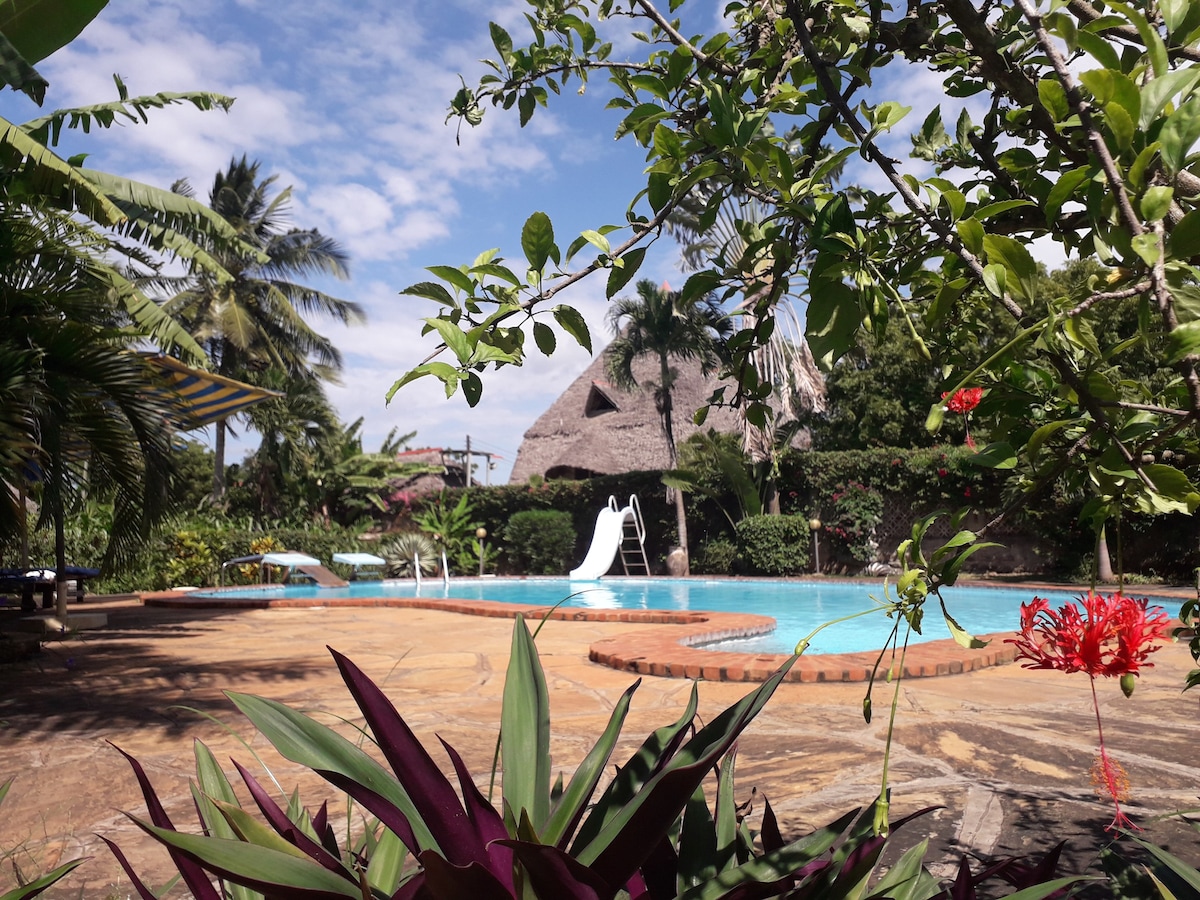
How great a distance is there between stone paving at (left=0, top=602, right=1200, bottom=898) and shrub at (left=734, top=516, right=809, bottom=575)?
10.3 metres

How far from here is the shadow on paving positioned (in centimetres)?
393

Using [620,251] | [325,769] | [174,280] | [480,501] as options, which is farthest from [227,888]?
[174,280]

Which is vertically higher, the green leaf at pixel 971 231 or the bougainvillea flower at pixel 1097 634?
the green leaf at pixel 971 231

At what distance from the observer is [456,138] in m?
1.55

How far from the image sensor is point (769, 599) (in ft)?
43.0

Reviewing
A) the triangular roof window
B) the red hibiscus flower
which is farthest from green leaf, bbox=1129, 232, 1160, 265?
the triangular roof window

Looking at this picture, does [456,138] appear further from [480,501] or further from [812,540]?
[480,501]

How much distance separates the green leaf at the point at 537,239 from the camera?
102 cm

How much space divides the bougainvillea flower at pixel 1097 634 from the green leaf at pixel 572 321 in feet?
2.81

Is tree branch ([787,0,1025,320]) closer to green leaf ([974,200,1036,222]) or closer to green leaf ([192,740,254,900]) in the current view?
green leaf ([974,200,1036,222])

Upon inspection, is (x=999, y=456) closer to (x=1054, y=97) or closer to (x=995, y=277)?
(x=995, y=277)

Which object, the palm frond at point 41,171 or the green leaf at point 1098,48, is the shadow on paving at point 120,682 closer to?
the green leaf at point 1098,48

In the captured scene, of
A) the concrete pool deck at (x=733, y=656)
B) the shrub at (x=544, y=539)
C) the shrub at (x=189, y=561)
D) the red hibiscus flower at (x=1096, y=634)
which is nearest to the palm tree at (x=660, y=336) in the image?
the shrub at (x=544, y=539)

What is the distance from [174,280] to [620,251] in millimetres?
25759
